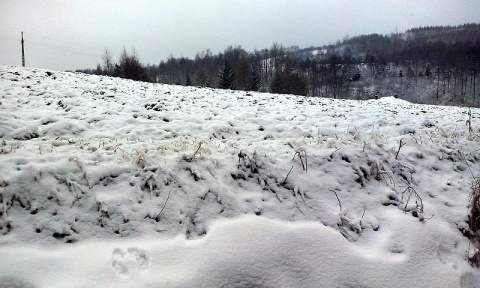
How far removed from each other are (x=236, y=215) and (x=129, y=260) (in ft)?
3.70

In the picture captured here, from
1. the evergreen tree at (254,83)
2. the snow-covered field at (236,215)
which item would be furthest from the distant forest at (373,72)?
the snow-covered field at (236,215)

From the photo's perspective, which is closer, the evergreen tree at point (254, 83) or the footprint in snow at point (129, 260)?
the footprint in snow at point (129, 260)

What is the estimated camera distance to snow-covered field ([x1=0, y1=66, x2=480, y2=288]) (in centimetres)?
240

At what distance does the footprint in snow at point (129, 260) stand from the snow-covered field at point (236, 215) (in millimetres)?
13

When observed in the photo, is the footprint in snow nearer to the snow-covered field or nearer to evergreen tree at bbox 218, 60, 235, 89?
the snow-covered field

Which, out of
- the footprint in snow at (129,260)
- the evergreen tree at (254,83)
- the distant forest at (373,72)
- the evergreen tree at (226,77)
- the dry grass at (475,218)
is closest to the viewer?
the footprint in snow at (129,260)

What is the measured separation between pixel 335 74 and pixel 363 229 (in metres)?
92.3

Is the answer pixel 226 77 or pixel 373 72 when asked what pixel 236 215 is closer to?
pixel 226 77

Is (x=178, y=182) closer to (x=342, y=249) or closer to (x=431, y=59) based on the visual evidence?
(x=342, y=249)

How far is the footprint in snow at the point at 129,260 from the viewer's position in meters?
2.32

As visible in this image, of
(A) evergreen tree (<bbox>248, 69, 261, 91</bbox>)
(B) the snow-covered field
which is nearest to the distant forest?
(A) evergreen tree (<bbox>248, 69, 261, 91</bbox>)

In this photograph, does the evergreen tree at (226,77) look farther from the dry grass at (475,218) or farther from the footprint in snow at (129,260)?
the footprint in snow at (129,260)

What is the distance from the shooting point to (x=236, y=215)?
10.2ft

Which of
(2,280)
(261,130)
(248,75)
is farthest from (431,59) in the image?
(2,280)
